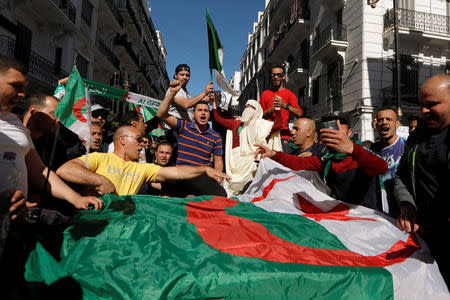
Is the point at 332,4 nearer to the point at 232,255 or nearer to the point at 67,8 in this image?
the point at 67,8

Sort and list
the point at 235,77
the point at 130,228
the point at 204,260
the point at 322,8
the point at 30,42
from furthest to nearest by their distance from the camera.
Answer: the point at 235,77, the point at 322,8, the point at 30,42, the point at 130,228, the point at 204,260

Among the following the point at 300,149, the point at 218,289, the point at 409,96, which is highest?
the point at 409,96

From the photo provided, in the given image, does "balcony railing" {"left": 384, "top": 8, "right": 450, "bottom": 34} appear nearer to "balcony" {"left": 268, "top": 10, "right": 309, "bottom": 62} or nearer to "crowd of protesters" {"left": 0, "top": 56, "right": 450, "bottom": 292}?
"balcony" {"left": 268, "top": 10, "right": 309, "bottom": 62}

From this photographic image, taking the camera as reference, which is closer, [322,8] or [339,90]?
[339,90]

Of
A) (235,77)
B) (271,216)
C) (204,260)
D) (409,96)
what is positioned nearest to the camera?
(204,260)

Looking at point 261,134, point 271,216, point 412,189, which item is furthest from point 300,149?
point 412,189

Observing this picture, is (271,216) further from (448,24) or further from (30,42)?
(448,24)

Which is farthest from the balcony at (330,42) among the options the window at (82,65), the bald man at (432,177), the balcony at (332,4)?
the bald man at (432,177)

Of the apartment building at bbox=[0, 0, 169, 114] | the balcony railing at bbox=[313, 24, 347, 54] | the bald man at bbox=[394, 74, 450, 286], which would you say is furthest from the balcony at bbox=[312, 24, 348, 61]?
the bald man at bbox=[394, 74, 450, 286]

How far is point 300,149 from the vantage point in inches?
172

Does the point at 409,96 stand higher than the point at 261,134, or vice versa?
the point at 409,96

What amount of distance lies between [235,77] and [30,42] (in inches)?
2318

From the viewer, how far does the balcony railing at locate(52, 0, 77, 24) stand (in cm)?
1593

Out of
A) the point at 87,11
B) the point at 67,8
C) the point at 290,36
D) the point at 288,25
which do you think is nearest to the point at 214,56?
the point at 67,8
